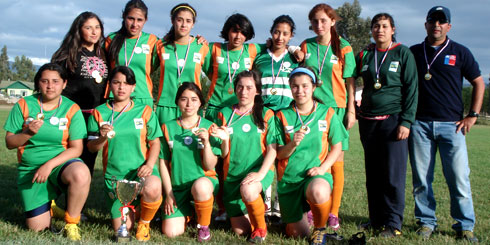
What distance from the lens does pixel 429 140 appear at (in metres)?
4.43

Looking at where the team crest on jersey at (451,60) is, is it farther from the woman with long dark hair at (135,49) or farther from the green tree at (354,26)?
the green tree at (354,26)

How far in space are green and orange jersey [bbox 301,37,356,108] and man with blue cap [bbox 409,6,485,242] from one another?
0.79 metres

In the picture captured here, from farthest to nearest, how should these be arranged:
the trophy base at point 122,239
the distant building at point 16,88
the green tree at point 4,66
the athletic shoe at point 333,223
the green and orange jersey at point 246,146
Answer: the green tree at point 4,66 → the distant building at point 16,88 → the athletic shoe at point 333,223 → the green and orange jersey at point 246,146 → the trophy base at point 122,239

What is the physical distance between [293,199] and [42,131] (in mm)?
2648

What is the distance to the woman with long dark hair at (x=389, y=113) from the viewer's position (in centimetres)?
432

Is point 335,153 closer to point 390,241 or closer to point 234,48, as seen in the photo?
point 390,241

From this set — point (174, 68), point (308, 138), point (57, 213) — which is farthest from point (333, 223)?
point (57, 213)

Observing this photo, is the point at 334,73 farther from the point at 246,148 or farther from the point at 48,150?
the point at 48,150

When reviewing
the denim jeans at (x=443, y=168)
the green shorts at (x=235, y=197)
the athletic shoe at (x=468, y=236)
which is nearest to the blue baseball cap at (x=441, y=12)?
the denim jeans at (x=443, y=168)

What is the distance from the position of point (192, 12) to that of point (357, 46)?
3925cm

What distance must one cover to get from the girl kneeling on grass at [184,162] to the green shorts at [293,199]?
72 cm

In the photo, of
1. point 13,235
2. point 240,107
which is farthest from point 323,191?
point 13,235

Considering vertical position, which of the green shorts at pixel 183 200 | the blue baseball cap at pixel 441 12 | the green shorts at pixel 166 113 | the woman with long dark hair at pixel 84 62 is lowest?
the green shorts at pixel 183 200

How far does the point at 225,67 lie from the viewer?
Answer: 476 centimetres
